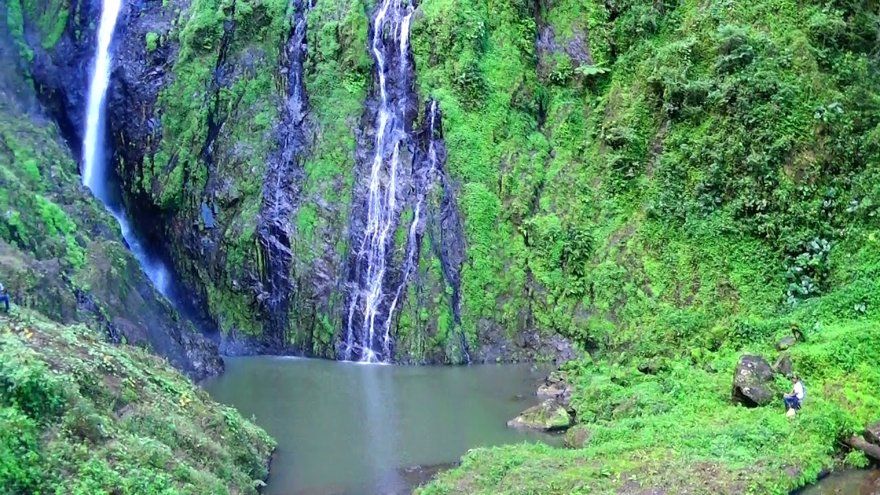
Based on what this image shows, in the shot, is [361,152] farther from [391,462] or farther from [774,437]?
[774,437]

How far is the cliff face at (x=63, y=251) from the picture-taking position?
1731 centimetres

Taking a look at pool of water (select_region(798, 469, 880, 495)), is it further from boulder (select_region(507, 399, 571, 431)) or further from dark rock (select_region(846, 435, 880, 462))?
boulder (select_region(507, 399, 571, 431))

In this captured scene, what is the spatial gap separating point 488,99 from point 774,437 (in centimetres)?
1533

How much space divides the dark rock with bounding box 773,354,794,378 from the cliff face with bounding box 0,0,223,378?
14.8 m

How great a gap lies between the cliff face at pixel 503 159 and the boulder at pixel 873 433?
5482 millimetres

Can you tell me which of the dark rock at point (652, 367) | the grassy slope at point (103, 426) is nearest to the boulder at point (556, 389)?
the dark rock at point (652, 367)

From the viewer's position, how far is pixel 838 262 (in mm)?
19906

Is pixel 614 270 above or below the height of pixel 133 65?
below

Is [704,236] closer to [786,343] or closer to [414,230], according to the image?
[786,343]

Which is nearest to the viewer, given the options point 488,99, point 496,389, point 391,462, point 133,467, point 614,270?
point 133,467

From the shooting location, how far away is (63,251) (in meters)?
19.6

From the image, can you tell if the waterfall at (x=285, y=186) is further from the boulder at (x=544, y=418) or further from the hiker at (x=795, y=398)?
the hiker at (x=795, y=398)

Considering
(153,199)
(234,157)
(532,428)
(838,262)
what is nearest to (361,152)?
(234,157)

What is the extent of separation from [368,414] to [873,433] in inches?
421
